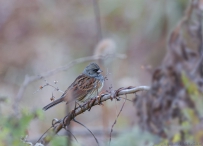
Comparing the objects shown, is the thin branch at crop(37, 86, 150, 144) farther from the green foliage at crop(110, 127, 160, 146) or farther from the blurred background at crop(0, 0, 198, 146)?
the blurred background at crop(0, 0, 198, 146)

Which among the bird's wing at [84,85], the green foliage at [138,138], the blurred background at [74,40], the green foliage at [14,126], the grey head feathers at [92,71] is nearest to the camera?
the green foliage at [14,126]

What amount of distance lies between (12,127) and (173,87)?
2753 millimetres

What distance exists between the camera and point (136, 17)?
8242 millimetres

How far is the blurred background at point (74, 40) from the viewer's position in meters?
7.34

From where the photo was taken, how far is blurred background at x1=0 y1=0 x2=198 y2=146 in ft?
24.1

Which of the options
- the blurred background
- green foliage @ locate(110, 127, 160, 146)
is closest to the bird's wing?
green foliage @ locate(110, 127, 160, 146)

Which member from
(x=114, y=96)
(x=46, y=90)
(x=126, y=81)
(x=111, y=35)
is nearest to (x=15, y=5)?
(x=111, y=35)

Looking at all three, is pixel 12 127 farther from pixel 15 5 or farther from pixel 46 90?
pixel 15 5

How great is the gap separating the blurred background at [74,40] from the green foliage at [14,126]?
4224 mm

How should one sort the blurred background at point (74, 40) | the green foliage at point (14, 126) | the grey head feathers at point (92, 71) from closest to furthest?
the green foliage at point (14, 126)
the grey head feathers at point (92, 71)
the blurred background at point (74, 40)

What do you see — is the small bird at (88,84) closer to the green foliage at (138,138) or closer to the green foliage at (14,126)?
the green foliage at (138,138)

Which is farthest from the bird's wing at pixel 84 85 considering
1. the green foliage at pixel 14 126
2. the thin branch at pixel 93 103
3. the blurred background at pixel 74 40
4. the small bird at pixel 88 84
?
the blurred background at pixel 74 40

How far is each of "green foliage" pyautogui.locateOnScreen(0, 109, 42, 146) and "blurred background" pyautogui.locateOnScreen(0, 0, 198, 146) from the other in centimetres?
422

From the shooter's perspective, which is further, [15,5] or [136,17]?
[15,5]
